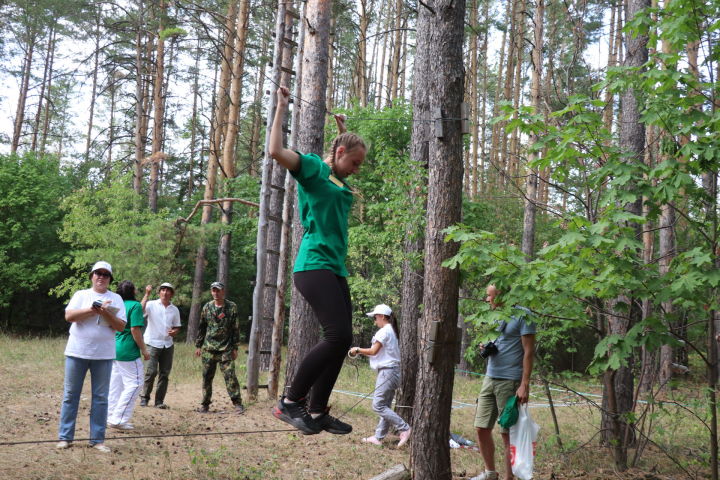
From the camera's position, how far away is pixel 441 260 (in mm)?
5445

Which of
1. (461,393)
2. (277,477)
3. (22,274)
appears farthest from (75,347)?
(22,274)

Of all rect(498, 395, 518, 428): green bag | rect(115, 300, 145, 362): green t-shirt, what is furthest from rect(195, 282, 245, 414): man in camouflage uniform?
rect(498, 395, 518, 428): green bag

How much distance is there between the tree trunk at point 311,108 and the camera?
28.7ft

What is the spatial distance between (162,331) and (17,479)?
12.6ft

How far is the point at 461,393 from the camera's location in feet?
45.5

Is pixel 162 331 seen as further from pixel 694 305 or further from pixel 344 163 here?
pixel 694 305

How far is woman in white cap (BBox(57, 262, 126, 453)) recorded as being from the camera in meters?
5.95

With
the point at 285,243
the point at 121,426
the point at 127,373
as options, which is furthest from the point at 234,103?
the point at 121,426

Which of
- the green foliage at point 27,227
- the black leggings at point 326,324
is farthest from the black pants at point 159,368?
the green foliage at point 27,227

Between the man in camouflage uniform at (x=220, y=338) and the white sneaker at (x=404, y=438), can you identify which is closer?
the white sneaker at (x=404, y=438)

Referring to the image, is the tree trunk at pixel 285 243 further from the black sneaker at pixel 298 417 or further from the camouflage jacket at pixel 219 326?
the black sneaker at pixel 298 417

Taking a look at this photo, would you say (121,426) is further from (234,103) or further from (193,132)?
(193,132)

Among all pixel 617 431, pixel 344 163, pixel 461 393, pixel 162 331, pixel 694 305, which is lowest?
pixel 461 393

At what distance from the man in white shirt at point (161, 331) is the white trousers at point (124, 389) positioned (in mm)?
1099
